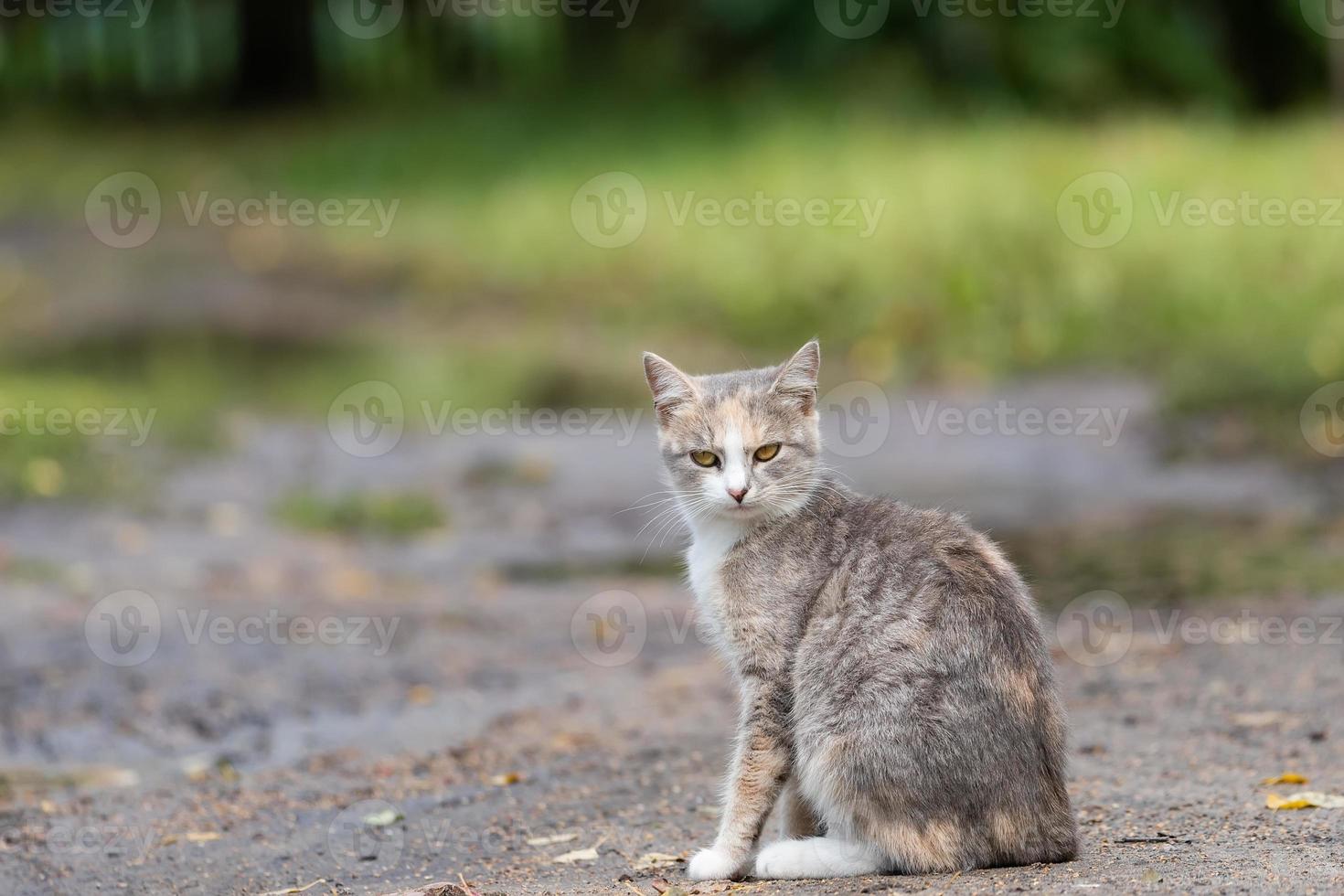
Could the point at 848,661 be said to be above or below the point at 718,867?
above

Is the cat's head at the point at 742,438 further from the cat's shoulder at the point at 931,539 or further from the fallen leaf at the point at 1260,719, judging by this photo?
the fallen leaf at the point at 1260,719

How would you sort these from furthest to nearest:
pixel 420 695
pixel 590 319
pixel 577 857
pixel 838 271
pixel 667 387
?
pixel 590 319, pixel 838 271, pixel 420 695, pixel 667 387, pixel 577 857

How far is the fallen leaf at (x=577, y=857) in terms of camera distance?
4.80 m

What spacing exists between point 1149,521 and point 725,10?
1285 cm

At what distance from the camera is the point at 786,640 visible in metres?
4.50

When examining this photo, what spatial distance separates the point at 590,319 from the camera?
14.4 meters

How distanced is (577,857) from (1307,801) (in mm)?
2186

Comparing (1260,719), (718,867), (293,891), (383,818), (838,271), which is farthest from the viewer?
(838,271)

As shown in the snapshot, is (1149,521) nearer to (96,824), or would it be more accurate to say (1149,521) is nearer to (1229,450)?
(1229,450)

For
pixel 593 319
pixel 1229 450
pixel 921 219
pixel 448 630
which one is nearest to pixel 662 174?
pixel 593 319

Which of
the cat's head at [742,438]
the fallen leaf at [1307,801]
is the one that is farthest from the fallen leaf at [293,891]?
the fallen leaf at [1307,801]

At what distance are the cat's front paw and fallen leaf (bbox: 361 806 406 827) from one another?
1.29m

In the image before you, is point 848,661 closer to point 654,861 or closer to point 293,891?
point 654,861

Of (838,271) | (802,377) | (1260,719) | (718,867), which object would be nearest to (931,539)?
(802,377)
